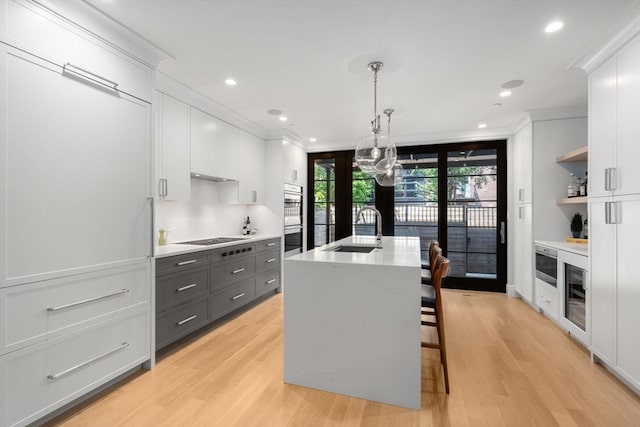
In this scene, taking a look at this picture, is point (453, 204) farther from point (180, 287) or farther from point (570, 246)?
point (180, 287)

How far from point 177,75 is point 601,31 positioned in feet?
11.2

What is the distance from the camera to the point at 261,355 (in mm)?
2662

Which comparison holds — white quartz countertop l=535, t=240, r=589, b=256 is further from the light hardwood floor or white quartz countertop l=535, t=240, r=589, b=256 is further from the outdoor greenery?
the outdoor greenery

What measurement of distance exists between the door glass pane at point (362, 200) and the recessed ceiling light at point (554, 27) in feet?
11.3

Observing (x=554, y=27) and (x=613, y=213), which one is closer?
(x=554, y=27)

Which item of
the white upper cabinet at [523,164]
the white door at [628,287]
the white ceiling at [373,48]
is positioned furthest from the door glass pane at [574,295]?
the white ceiling at [373,48]

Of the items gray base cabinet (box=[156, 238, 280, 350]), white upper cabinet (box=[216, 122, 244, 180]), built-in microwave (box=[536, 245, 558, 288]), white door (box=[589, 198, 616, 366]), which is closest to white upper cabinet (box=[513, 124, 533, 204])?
built-in microwave (box=[536, 245, 558, 288])

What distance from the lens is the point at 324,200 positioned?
5.73 meters

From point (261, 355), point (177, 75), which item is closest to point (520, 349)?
point (261, 355)

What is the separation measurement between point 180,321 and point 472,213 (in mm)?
4437

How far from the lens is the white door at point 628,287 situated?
6.63 ft

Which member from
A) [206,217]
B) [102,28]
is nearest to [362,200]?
[206,217]

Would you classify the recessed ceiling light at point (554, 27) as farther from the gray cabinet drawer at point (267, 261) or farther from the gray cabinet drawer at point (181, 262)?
the gray cabinet drawer at point (267, 261)

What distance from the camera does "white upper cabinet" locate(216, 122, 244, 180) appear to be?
3.86m
